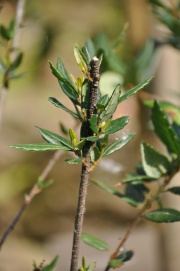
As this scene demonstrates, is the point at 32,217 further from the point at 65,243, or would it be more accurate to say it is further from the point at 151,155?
the point at 151,155

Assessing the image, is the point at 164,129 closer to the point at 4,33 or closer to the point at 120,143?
the point at 120,143

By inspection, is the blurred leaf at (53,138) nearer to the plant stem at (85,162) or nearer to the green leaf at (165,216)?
the plant stem at (85,162)

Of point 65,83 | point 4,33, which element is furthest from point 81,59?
point 4,33

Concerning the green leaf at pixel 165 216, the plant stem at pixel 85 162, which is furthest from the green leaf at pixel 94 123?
the green leaf at pixel 165 216

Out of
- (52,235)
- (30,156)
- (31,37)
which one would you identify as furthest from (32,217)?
(31,37)

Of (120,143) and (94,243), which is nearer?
(120,143)

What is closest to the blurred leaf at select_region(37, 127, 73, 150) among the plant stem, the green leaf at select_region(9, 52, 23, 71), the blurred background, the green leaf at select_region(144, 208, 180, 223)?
the plant stem
